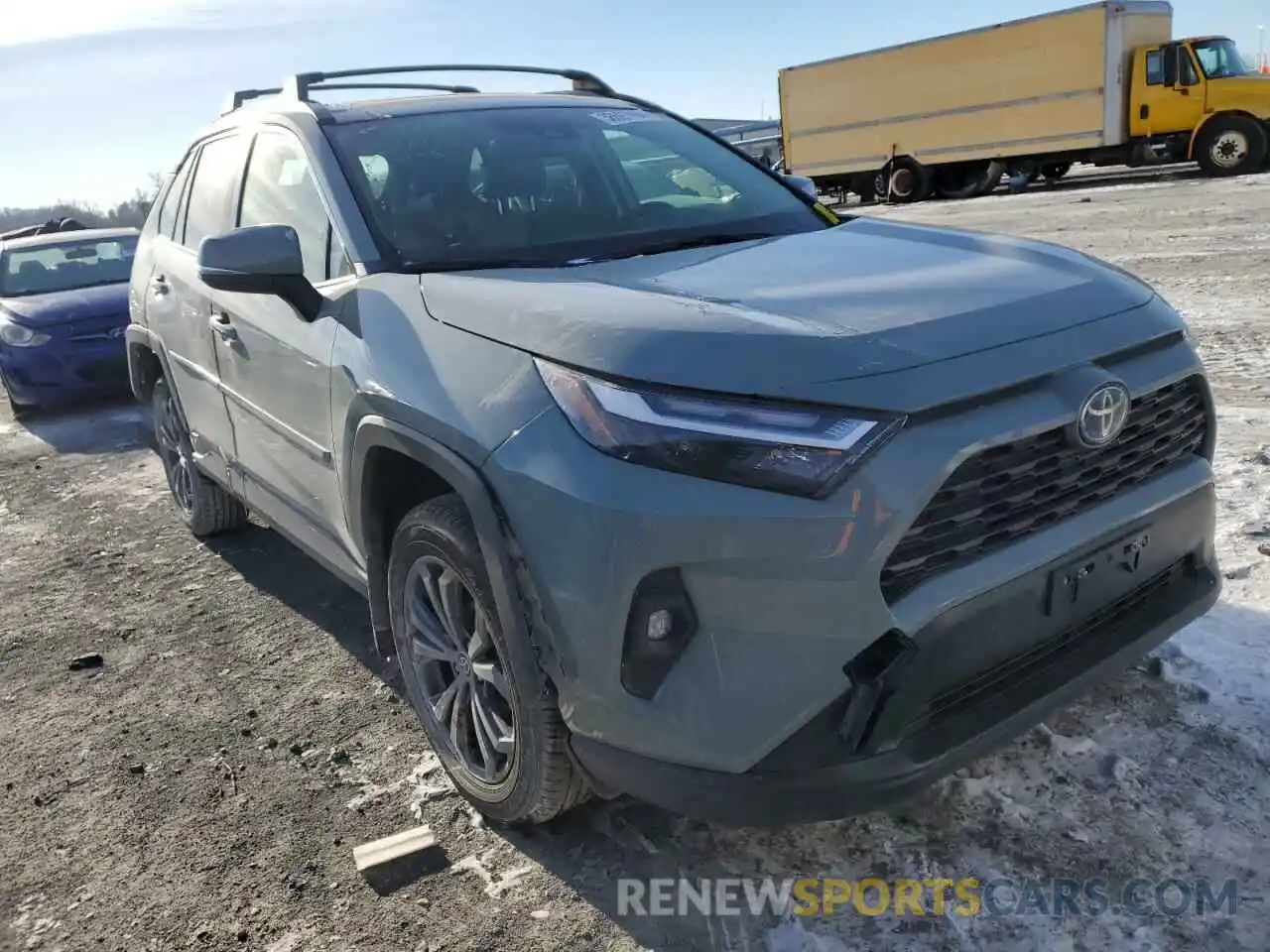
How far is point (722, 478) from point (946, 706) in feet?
2.21

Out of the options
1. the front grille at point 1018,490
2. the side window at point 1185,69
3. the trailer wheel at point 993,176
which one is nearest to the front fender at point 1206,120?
the side window at point 1185,69

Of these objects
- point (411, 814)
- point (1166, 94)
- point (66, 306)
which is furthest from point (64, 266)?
Result: point (1166, 94)

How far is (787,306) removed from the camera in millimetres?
2260

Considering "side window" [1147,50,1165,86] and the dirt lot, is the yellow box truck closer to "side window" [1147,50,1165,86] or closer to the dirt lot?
"side window" [1147,50,1165,86]

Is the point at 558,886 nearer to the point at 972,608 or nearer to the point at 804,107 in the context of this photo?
the point at 972,608

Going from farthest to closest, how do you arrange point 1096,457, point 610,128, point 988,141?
point 988,141 < point 610,128 < point 1096,457

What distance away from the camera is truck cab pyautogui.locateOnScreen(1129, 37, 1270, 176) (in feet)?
59.7

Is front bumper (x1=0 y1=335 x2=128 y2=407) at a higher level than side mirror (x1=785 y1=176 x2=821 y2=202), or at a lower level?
lower

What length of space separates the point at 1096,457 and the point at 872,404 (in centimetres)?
64

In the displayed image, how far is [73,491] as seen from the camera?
21.6 feet

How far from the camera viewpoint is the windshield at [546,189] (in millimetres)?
3039

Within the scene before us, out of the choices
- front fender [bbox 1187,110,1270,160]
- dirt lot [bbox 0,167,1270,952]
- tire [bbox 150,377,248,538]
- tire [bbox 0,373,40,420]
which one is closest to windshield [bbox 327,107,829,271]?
dirt lot [bbox 0,167,1270,952]

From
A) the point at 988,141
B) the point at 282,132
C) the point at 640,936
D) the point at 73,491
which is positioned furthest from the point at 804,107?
the point at 640,936

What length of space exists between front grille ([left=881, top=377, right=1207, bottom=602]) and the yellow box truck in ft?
62.5
